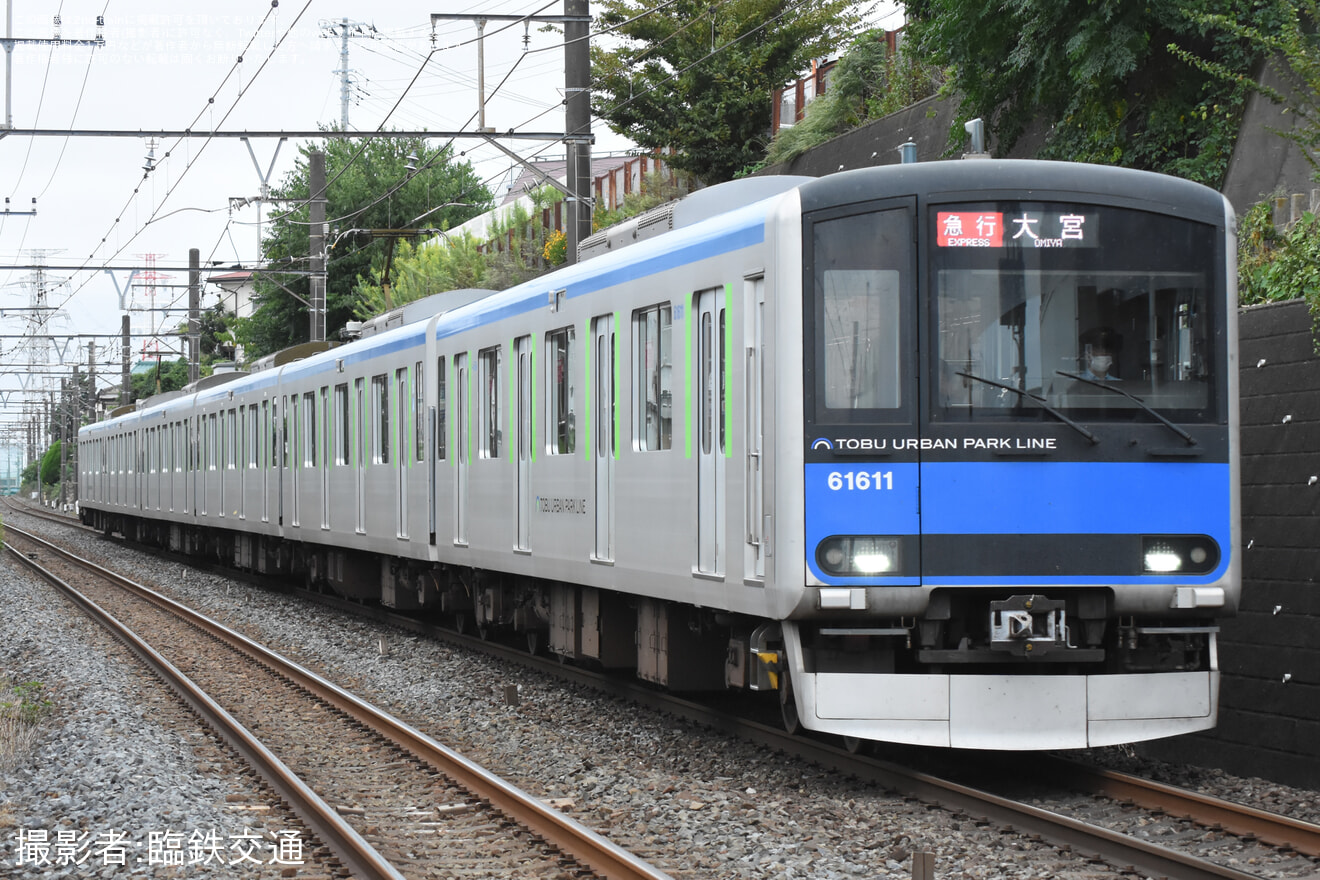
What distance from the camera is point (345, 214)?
5575 cm

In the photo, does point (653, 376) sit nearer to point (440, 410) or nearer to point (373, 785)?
point (373, 785)

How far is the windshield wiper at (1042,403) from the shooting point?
820cm

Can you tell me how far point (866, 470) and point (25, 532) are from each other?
45135 millimetres

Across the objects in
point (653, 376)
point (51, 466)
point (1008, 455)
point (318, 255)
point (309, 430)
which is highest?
point (318, 255)

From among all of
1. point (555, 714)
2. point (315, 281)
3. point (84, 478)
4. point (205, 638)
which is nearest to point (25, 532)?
point (84, 478)

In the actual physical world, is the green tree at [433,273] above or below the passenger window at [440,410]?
above

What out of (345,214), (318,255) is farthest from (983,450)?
(345,214)

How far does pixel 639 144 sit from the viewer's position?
103 ft

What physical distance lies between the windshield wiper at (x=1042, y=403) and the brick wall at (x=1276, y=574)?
1378 millimetres

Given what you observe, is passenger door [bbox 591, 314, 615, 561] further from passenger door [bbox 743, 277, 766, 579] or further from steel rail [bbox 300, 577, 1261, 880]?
passenger door [bbox 743, 277, 766, 579]

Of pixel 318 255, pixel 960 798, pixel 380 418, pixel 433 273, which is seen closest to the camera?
pixel 960 798

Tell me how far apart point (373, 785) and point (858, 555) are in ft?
9.89

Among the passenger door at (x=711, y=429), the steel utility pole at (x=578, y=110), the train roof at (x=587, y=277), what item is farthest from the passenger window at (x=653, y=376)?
the steel utility pole at (x=578, y=110)

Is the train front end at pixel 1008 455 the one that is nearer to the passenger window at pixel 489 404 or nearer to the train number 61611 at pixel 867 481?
the train number 61611 at pixel 867 481
